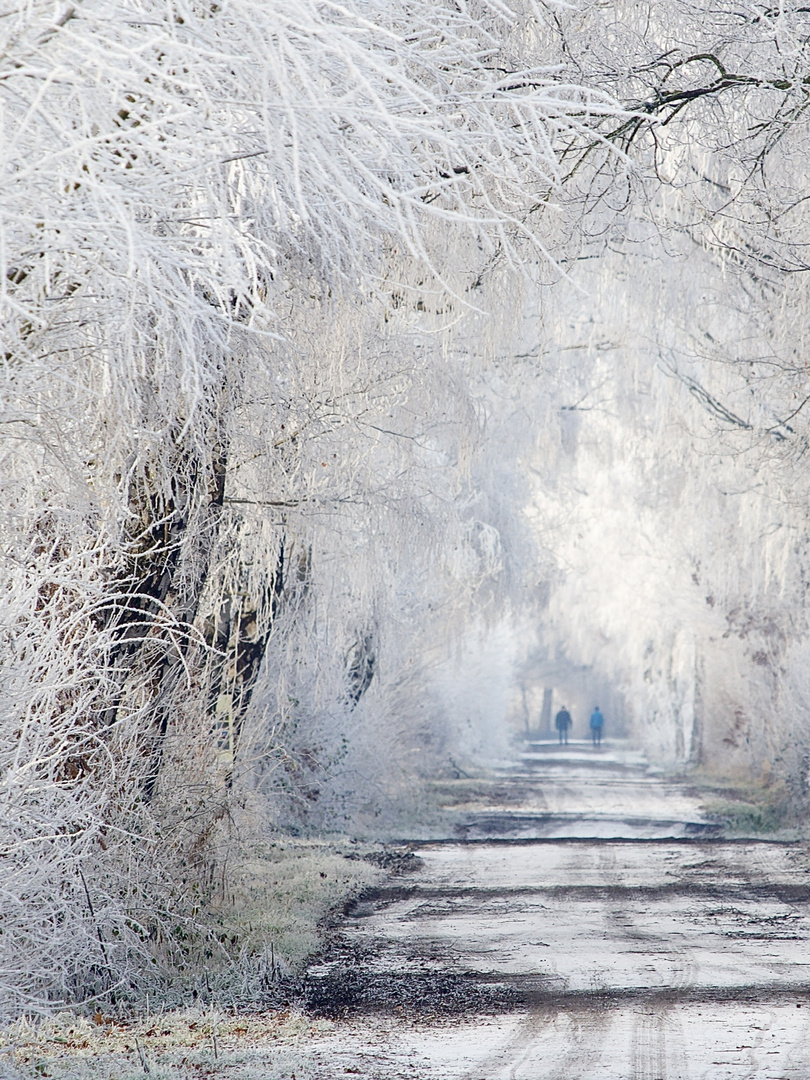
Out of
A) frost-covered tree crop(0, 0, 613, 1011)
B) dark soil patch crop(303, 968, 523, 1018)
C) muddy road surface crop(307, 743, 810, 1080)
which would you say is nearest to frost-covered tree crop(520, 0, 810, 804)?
frost-covered tree crop(0, 0, 613, 1011)

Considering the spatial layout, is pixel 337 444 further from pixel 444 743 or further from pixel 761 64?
pixel 444 743

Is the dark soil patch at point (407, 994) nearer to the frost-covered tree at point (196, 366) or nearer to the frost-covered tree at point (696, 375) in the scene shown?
the frost-covered tree at point (196, 366)

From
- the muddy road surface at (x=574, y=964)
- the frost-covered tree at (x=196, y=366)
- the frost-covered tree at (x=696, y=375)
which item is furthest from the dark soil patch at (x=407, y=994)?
the frost-covered tree at (x=696, y=375)

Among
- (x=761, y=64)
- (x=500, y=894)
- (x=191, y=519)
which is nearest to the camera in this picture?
(x=761, y=64)

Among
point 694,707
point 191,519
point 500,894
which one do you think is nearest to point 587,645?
point 694,707

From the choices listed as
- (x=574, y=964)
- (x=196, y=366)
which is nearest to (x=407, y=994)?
(x=574, y=964)

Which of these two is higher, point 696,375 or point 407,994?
point 696,375

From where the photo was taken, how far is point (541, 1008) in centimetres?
706

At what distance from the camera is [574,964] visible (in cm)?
838

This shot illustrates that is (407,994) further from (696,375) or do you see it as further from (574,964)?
(696,375)

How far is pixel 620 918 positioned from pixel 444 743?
1873 cm

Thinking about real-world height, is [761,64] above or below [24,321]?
above

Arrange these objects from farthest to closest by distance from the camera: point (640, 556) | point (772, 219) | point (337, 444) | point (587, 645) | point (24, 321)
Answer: point (587, 645) → point (640, 556) → point (337, 444) → point (772, 219) → point (24, 321)

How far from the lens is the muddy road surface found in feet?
19.8
